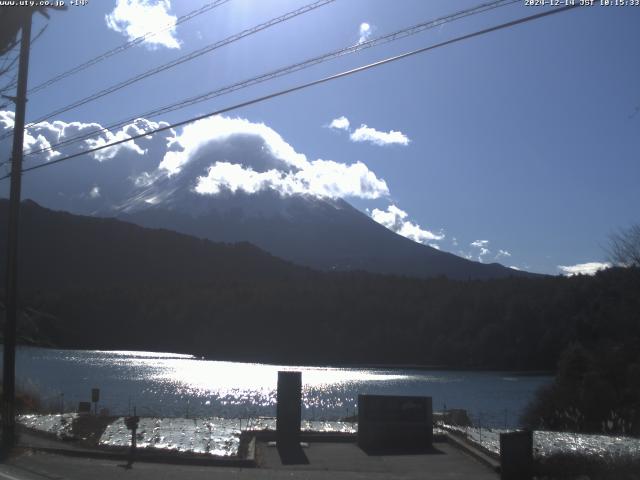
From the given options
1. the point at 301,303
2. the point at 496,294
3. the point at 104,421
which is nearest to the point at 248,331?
the point at 301,303

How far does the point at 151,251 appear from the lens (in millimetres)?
139125

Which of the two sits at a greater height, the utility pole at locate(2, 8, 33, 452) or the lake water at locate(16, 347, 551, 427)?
the utility pole at locate(2, 8, 33, 452)

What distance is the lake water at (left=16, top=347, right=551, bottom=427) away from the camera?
37906 millimetres

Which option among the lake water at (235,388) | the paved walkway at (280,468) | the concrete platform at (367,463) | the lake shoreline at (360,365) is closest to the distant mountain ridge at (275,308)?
the lake shoreline at (360,365)

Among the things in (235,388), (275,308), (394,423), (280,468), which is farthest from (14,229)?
(275,308)

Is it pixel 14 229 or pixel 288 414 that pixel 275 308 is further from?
pixel 288 414

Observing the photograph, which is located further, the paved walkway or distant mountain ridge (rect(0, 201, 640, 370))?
distant mountain ridge (rect(0, 201, 640, 370))

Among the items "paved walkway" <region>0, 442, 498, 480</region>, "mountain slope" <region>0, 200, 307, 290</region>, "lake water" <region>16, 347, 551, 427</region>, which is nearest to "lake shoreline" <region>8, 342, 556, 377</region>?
"lake water" <region>16, 347, 551, 427</region>

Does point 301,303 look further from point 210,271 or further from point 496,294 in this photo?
point 210,271

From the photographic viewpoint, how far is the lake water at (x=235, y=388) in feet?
124

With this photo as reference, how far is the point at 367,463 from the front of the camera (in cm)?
1438

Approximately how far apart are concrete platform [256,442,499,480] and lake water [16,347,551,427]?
46.1 feet

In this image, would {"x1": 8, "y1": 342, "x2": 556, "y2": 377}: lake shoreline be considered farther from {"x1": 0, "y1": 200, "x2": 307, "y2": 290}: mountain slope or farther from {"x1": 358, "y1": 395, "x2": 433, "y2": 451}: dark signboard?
{"x1": 358, "y1": 395, "x2": 433, "y2": 451}: dark signboard

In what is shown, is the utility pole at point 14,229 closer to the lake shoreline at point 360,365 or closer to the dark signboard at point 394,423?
the dark signboard at point 394,423
